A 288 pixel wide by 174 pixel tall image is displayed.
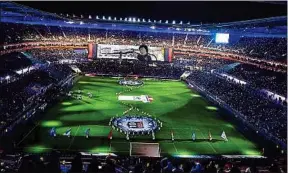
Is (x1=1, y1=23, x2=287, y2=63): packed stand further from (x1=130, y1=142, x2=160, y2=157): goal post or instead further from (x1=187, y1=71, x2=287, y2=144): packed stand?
(x1=130, y1=142, x2=160, y2=157): goal post

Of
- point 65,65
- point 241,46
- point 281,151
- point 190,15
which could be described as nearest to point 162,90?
point 241,46

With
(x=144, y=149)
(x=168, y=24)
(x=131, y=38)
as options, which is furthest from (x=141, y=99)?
(x=168, y=24)

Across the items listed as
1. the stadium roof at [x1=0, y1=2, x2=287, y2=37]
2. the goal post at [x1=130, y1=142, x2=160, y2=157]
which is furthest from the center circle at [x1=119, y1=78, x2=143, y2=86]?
the goal post at [x1=130, y1=142, x2=160, y2=157]

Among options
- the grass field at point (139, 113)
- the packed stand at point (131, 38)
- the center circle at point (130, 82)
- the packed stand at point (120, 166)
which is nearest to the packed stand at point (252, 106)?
the grass field at point (139, 113)

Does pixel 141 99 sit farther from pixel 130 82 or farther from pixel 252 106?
pixel 252 106

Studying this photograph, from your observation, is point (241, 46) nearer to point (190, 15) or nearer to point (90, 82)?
point (90, 82)
